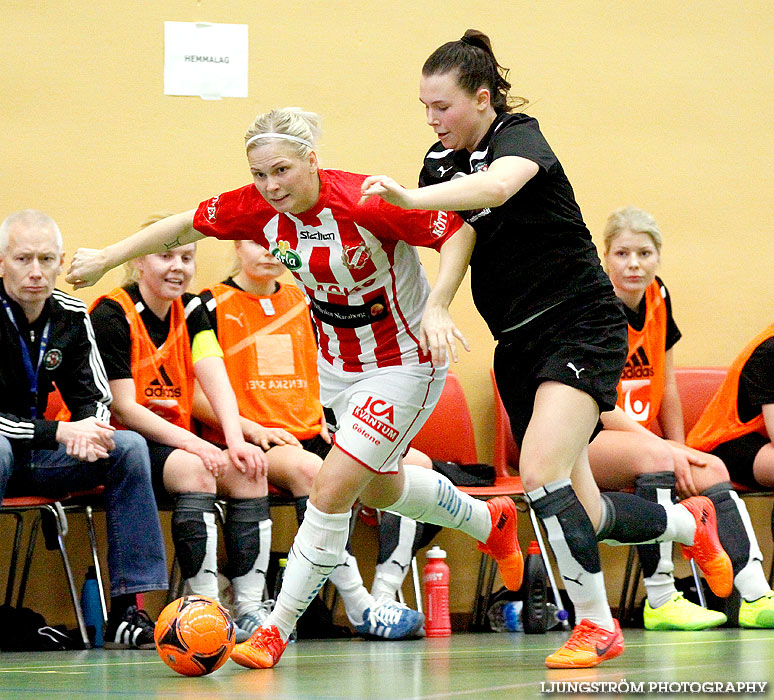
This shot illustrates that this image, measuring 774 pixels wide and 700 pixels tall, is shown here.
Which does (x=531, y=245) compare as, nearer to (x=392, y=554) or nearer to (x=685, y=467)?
(x=392, y=554)

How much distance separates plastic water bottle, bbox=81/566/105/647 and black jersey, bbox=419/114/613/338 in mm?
2361

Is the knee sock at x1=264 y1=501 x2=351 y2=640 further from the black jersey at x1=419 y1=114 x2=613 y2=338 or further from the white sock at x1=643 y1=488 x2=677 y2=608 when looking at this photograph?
the white sock at x1=643 y1=488 x2=677 y2=608

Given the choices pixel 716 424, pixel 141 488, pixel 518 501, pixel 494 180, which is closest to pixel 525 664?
pixel 494 180

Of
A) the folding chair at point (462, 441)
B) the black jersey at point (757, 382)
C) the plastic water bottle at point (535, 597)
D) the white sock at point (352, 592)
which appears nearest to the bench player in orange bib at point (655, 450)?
the black jersey at point (757, 382)

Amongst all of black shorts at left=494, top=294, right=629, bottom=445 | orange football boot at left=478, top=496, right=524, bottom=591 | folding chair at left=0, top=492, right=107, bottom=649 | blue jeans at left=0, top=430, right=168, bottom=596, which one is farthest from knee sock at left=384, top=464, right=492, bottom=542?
folding chair at left=0, top=492, right=107, bottom=649

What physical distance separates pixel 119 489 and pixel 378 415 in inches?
58.8

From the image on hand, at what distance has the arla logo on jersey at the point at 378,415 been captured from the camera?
3.52 m

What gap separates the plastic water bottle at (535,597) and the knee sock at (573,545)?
6.54 ft

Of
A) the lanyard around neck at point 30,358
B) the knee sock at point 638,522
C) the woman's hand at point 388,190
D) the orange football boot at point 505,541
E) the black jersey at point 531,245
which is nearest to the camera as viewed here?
the woman's hand at point 388,190

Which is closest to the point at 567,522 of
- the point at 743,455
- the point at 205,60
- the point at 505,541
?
the point at 505,541

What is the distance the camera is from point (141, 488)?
4.56 metres

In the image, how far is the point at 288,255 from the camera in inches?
142

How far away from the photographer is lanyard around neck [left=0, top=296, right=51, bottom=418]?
4715mm

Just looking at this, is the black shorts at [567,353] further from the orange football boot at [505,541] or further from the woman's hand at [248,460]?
the woman's hand at [248,460]
